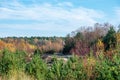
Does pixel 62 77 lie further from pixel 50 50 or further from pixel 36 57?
pixel 50 50

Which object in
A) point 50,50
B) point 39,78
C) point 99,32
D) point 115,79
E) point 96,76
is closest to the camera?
point 115,79

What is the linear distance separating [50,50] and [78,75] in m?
67.2

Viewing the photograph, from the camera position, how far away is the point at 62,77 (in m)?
16.6

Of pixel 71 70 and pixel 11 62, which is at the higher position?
pixel 11 62


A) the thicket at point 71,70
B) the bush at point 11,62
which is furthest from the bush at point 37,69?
the bush at point 11,62

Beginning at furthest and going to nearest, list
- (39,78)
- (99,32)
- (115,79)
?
(99,32) → (39,78) → (115,79)

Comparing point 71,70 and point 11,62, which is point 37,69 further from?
point 11,62

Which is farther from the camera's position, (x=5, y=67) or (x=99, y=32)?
(x=99, y=32)

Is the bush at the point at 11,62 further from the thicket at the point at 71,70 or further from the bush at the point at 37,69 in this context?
the bush at the point at 37,69

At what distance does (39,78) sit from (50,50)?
6650cm

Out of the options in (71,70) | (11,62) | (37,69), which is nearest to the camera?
(71,70)

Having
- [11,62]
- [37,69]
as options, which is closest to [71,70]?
[37,69]

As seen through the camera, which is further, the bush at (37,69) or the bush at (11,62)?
the bush at (11,62)

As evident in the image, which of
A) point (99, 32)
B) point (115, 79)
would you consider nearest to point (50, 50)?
point (99, 32)
